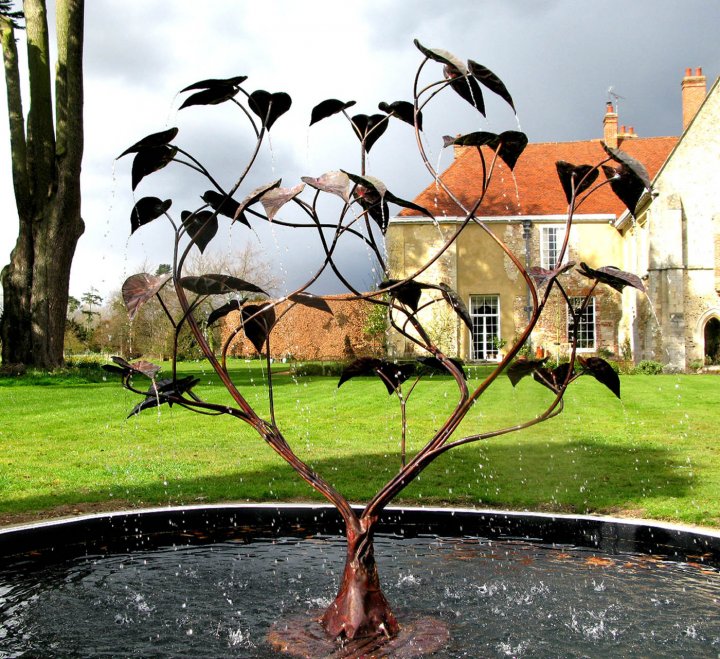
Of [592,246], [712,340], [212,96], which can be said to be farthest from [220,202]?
[592,246]

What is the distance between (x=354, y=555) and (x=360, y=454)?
5803mm

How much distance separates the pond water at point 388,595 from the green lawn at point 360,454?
192cm

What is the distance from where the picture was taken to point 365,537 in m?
2.94

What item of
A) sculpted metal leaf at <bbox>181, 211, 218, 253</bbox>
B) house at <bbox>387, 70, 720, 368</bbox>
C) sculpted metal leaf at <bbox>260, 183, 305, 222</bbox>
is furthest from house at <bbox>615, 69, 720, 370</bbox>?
sculpted metal leaf at <bbox>260, 183, 305, 222</bbox>

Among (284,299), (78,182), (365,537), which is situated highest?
(78,182)

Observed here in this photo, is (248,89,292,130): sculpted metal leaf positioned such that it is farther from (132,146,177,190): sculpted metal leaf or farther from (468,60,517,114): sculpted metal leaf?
(468,60,517,114): sculpted metal leaf

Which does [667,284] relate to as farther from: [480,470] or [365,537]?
[365,537]

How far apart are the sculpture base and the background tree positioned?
15.2m

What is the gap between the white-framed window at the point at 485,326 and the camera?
27.1 meters

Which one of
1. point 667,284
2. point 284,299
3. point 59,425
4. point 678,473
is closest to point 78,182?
point 59,425

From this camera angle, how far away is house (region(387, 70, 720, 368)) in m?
23.9

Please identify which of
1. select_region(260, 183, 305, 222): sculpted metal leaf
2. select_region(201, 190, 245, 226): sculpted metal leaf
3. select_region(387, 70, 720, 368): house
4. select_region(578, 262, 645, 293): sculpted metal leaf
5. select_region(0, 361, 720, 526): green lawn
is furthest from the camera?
select_region(387, 70, 720, 368): house

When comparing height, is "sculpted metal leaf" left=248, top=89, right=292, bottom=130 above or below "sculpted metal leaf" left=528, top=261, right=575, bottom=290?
above

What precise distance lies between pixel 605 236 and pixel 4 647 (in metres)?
27.0
